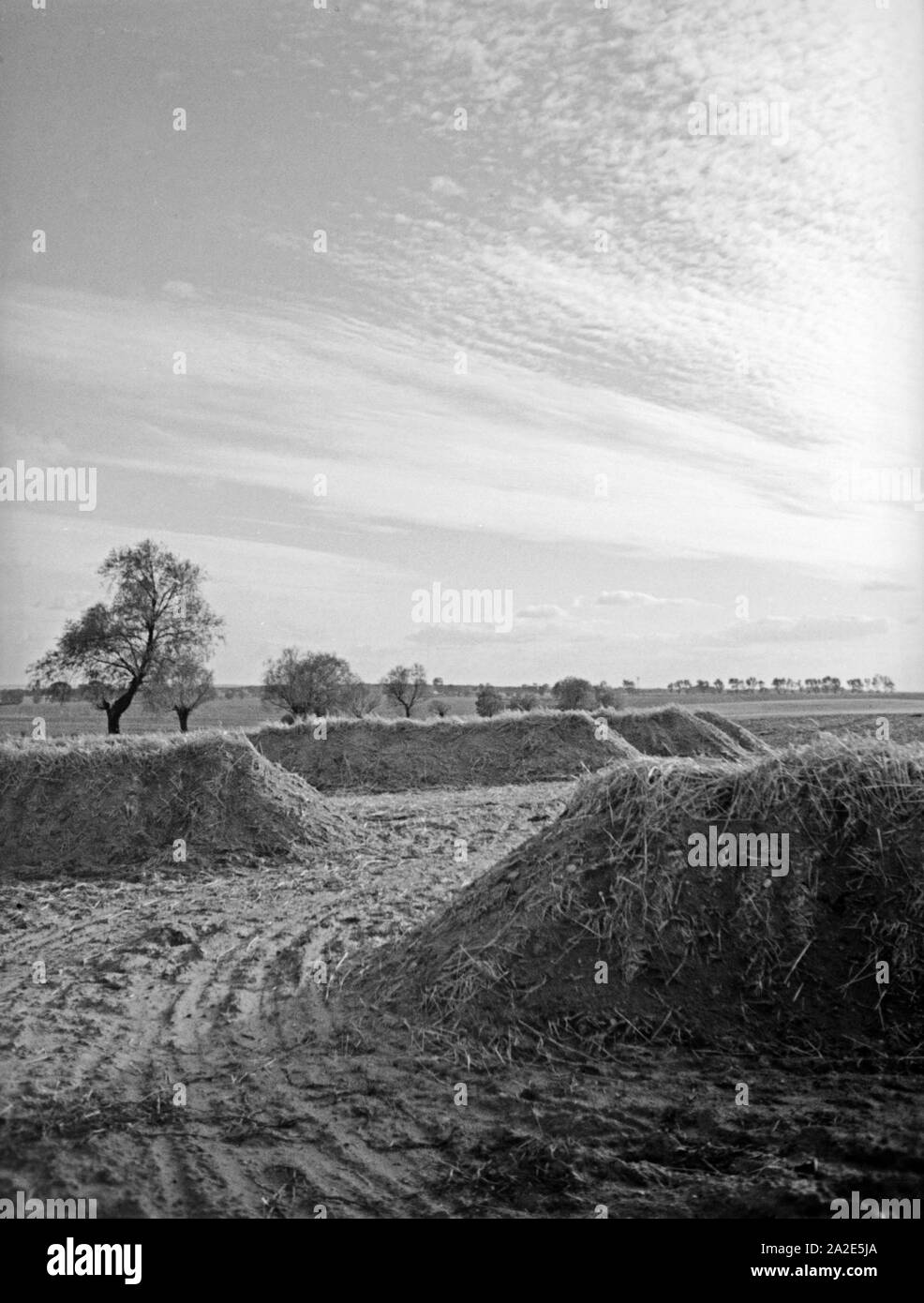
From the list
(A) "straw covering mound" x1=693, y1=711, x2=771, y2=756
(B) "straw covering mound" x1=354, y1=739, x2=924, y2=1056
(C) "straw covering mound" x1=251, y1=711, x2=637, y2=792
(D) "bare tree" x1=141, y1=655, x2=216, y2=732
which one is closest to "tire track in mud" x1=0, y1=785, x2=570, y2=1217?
(B) "straw covering mound" x1=354, y1=739, x2=924, y2=1056

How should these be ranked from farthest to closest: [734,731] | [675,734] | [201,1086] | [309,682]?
[309,682] → [734,731] → [675,734] → [201,1086]

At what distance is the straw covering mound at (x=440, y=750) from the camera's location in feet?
74.7

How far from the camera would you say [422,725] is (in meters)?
24.9

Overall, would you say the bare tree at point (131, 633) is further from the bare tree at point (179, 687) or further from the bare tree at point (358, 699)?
the bare tree at point (358, 699)

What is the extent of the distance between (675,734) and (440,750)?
27.4 ft

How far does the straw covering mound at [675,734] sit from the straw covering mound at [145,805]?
51.7 ft

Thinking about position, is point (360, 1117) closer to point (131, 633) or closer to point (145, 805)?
point (145, 805)

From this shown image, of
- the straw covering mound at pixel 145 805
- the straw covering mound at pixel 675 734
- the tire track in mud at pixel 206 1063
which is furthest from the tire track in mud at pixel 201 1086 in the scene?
the straw covering mound at pixel 675 734

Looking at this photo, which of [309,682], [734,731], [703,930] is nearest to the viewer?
[703,930]

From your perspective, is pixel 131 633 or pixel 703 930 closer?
pixel 703 930

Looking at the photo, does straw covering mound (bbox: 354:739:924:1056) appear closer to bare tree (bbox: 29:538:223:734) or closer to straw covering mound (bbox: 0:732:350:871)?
straw covering mound (bbox: 0:732:350:871)

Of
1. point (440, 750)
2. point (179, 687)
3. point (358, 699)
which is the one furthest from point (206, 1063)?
point (358, 699)

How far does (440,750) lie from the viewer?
2411 centimetres

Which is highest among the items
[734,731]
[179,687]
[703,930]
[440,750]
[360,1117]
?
[179,687]
